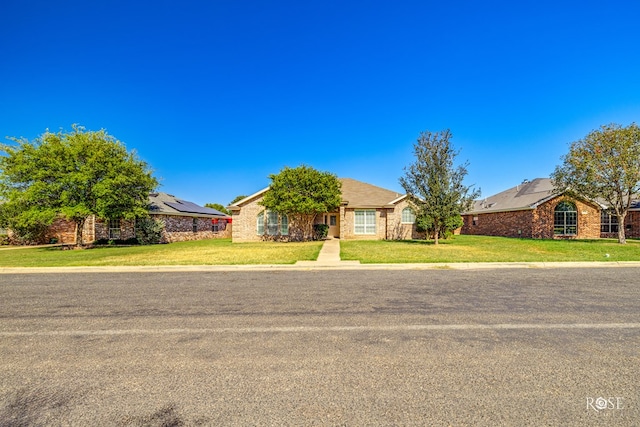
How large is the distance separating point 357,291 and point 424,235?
2036cm

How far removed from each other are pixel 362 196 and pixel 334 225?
11.8 ft

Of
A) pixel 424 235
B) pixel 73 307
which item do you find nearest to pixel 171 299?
pixel 73 307

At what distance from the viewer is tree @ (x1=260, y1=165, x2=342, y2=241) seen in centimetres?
2173

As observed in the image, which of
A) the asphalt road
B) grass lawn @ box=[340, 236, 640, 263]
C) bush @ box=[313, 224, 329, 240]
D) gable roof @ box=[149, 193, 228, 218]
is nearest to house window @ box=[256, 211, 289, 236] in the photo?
bush @ box=[313, 224, 329, 240]

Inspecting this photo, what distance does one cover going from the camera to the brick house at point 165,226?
24766mm

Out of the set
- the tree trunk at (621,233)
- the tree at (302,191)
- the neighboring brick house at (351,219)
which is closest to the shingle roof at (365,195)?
the neighboring brick house at (351,219)

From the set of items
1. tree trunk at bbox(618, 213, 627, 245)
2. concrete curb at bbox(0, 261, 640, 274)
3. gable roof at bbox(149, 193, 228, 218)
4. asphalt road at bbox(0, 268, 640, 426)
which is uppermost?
gable roof at bbox(149, 193, 228, 218)

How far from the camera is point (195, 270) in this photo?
434 inches

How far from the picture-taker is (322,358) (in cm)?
373

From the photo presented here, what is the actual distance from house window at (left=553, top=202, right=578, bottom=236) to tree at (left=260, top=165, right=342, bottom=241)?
19.3m

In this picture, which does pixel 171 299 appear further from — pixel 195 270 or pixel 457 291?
pixel 457 291

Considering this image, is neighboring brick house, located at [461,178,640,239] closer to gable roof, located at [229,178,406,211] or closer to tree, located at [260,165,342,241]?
gable roof, located at [229,178,406,211]

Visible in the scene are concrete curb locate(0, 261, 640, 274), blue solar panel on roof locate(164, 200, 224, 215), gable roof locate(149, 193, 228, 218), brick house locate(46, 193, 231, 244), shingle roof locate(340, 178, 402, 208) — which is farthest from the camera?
blue solar panel on roof locate(164, 200, 224, 215)

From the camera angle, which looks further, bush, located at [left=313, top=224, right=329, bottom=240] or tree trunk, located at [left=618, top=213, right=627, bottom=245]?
bush, located at [left=313, top=224, right=329, bottom=240]
